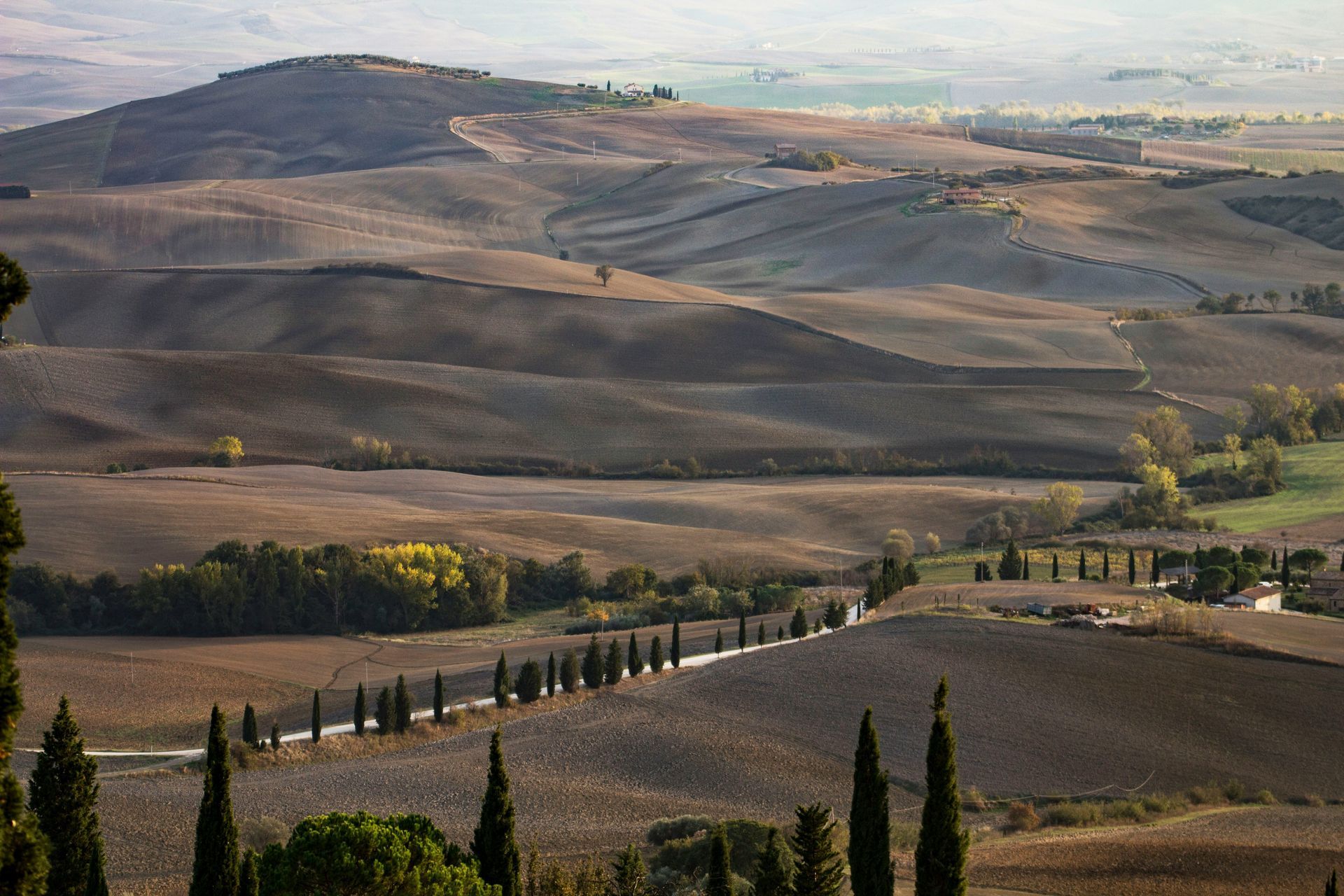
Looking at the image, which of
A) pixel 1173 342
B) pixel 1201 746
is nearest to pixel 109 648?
pixel 1201 746

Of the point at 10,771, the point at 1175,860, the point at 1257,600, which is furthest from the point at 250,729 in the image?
the point at 1257,600

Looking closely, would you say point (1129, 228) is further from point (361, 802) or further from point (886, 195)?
point (361, 802)

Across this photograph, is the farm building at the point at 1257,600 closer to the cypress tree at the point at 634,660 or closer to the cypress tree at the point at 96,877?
the cypress tree at the point at 634,660

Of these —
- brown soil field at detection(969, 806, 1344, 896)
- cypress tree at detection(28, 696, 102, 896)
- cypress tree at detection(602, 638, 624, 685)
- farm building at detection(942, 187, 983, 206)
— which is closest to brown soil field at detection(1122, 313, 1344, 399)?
farm building at detection(942, 187, 983, 206)

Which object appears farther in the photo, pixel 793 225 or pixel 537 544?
pixel 793 225

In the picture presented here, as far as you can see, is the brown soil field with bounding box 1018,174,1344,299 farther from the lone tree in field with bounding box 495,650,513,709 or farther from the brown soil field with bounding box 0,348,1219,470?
the lone tree in field with bounding box 495,650,513,709

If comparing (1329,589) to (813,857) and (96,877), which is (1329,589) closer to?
(813,857)

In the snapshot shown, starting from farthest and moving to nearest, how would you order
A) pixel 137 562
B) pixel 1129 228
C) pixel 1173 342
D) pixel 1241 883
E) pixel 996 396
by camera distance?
1. pixel 1129 228
2. pixel 1173 342
3. pixel 996 396
4. pixel 137 562
5. pixel 1241 883
